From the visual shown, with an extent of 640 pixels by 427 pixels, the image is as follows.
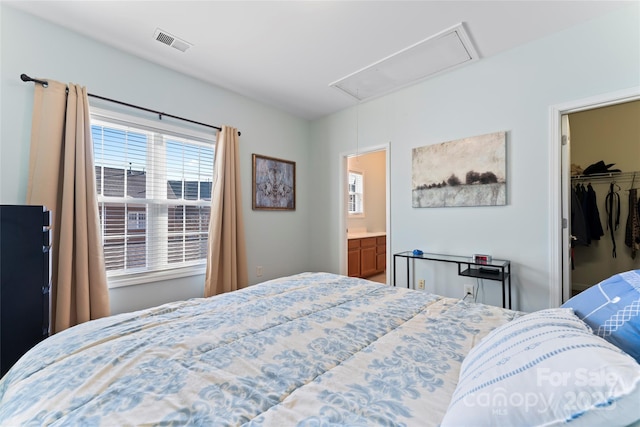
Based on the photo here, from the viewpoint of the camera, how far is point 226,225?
3.08 meters

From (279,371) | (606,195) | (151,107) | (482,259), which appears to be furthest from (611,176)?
(151,107)

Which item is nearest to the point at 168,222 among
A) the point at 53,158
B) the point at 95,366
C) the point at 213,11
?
the point at 53,158

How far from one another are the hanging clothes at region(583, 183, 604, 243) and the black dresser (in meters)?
5.53

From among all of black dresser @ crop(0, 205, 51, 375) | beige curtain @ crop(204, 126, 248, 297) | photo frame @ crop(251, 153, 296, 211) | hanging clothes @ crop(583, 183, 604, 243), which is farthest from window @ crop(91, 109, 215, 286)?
hanging clothes @ crop(583, 183, 604, 243)

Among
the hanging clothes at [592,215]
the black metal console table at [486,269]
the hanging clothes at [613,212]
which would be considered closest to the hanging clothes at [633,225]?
the hanging clothes at [613,212]

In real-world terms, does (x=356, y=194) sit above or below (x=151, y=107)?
below

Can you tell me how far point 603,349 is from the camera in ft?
1.86

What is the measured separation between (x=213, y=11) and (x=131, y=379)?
2.35 metres

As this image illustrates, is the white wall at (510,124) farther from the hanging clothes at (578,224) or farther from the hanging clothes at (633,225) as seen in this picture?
the hanging clothes at (633,225)

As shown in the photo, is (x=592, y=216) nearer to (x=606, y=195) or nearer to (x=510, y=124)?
(x=606, y=195)

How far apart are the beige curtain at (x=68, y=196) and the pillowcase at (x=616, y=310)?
300cm

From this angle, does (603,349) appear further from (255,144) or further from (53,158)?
(255,144)

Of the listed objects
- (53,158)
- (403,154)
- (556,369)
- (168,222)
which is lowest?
(556,369)

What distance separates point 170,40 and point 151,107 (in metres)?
0.66
